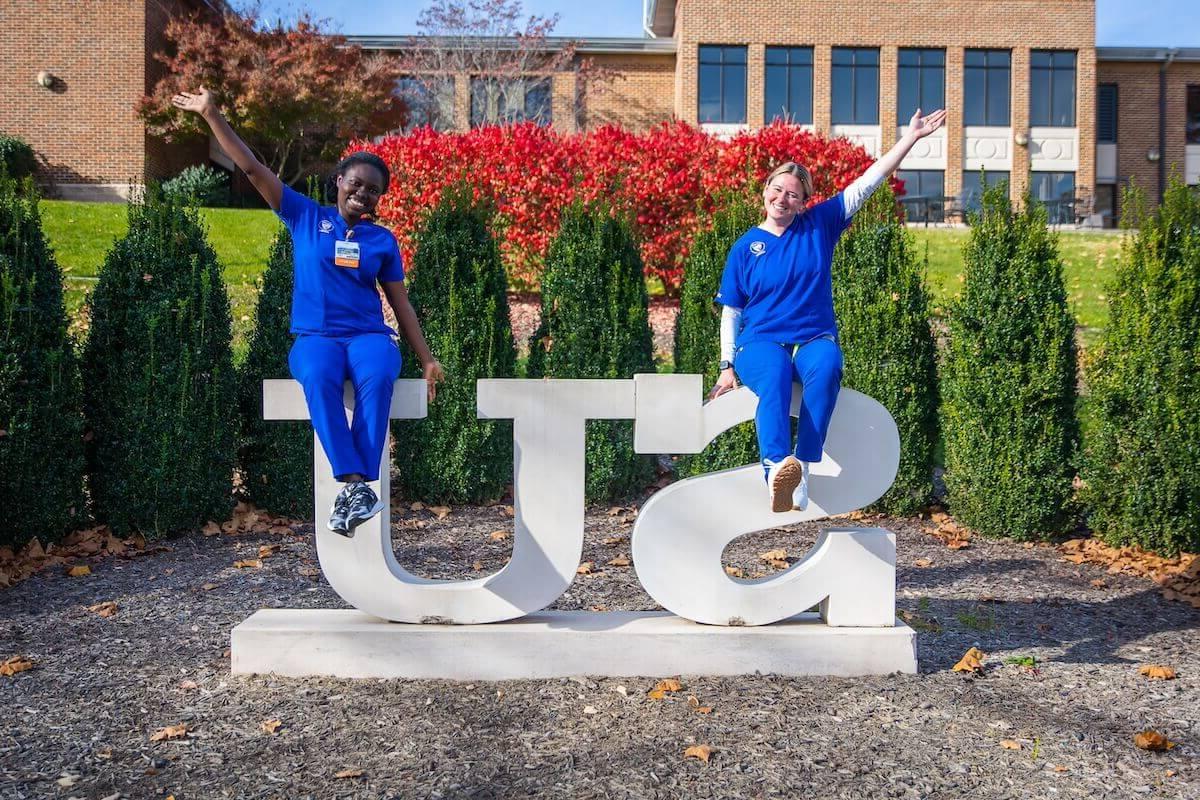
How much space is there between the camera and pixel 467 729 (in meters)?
3.62

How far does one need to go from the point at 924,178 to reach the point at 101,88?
2256cm

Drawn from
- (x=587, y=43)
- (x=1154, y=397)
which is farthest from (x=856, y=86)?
(x=1154, y=397)

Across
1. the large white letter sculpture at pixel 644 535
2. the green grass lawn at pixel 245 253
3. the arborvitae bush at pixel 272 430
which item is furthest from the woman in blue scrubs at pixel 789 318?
the green grass lawn at pixel 245 253

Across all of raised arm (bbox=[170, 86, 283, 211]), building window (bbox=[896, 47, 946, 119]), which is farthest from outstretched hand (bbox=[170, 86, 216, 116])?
building window (bbox=[896, 47, 946, 119])

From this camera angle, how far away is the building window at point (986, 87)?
30312 millimetres

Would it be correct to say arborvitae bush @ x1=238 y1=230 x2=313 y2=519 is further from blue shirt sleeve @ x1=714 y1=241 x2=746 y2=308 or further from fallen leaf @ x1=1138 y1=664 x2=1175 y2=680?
fallen leaf @ x1=1138 y1=664 x2=1175 y2=680

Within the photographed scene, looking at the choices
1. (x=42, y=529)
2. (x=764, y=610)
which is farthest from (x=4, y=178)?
(x=764, y=610)

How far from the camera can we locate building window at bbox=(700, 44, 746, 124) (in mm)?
29656

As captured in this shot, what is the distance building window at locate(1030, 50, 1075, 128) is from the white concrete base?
30461mm

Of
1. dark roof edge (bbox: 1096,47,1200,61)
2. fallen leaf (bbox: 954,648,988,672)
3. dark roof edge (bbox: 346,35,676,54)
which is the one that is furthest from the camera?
dark roof edge (bbox: 1096,47,1200,61)

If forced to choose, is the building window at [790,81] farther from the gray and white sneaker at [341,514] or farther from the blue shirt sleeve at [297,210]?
the gray and white sneaker at [341,514]

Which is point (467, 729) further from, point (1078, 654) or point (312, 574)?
point (1078, 654)

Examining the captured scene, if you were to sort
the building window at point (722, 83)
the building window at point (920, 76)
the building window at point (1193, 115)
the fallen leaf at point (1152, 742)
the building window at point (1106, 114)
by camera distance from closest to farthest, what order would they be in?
the fallen leaf at point (1152, 742) → the building window at point (722, 83) → the building window at point (920, 76) → the building window at point (1106, 114) → the building window at point (1193, 115)

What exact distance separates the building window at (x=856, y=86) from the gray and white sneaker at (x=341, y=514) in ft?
94.5
